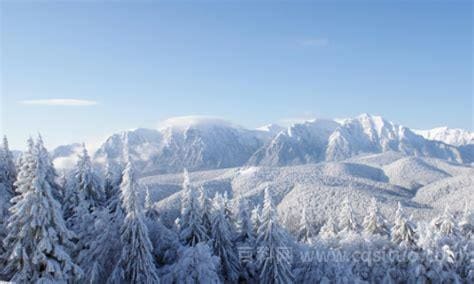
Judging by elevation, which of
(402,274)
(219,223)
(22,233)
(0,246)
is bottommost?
(402,274)

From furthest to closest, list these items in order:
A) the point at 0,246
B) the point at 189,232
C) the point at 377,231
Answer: the point at 377,231, the point at 189,232, the point at 0,246

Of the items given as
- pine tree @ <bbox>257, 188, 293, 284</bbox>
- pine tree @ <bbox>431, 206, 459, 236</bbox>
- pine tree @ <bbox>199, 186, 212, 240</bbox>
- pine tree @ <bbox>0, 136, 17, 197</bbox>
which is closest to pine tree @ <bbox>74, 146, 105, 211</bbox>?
pine tree @ <bbox>0, 136, 17, 197</bbox>

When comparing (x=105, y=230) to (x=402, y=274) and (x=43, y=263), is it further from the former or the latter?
(x=402, y=274)

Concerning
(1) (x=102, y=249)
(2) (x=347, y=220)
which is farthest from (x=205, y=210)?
(2) (x=347, y=220)

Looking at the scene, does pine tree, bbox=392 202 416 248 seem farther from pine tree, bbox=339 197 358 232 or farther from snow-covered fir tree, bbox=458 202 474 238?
snow-covered fir tree, bbox=458 202 474 238

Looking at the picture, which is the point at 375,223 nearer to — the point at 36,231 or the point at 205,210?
the point at 205,210

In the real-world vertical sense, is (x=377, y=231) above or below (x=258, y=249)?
below

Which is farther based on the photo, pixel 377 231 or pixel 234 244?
pixel 377 231

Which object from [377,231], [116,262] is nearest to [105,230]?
[116,262]
